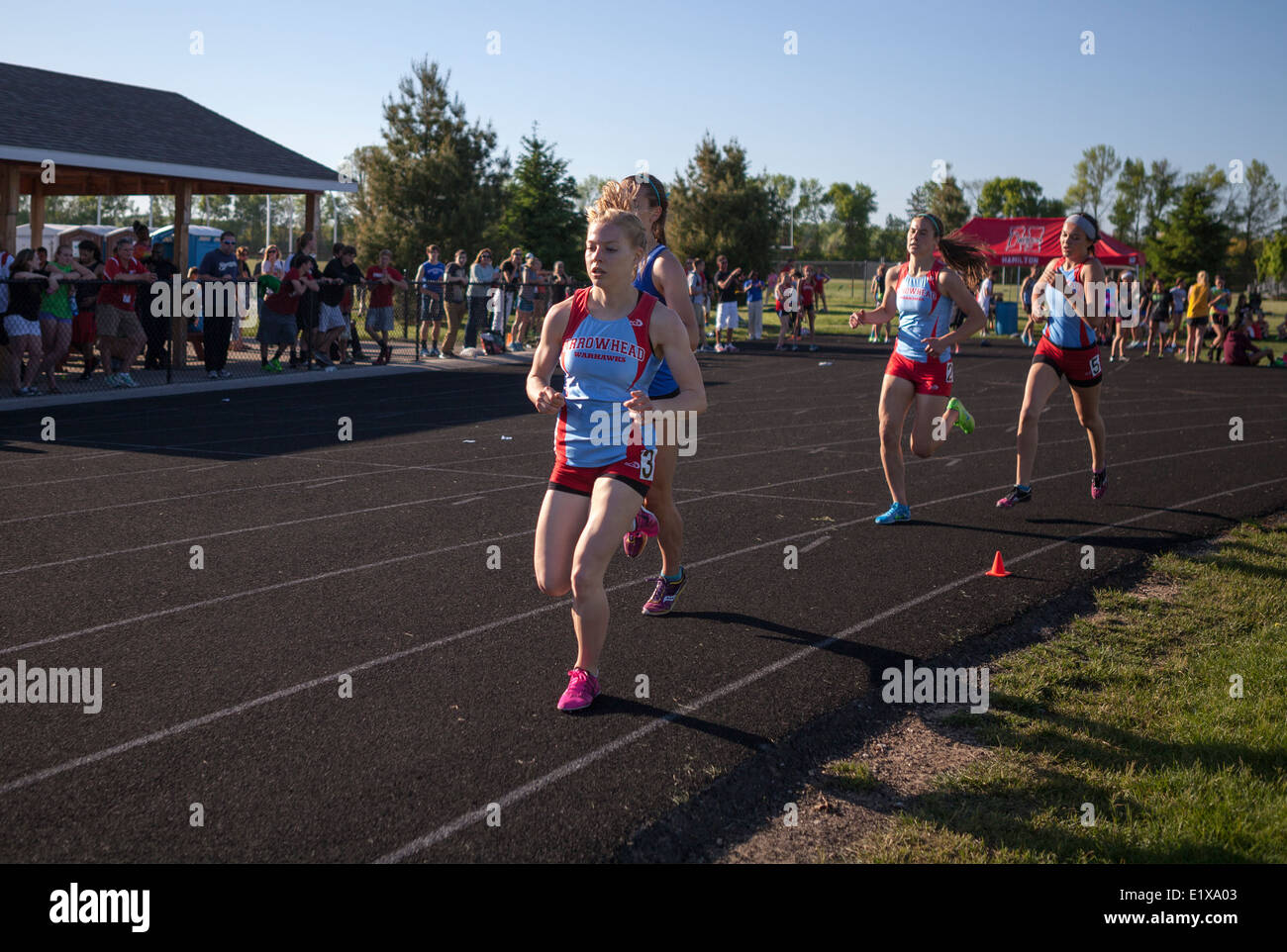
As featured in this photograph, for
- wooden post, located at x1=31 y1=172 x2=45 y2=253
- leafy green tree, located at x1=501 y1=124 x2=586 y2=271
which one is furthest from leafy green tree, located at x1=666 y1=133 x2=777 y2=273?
wooden post, located at x1=31 y1=172 x2=45 y2=253

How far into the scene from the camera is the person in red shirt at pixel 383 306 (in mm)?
22047

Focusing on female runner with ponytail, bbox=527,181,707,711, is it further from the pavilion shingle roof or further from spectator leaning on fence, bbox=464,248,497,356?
spectator leaning on fence, bbox=464,248,497,356

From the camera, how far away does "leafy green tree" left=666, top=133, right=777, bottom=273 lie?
4959 centimetres

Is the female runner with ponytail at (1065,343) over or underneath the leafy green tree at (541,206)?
underneath

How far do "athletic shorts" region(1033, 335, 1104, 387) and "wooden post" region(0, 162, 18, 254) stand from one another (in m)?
16.4

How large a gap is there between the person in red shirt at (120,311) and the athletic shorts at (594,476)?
13471 millimetres

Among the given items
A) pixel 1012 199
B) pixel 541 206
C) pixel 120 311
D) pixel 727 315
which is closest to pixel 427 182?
pixel 541 206

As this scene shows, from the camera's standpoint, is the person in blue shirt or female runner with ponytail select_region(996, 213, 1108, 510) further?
the person in blue shirt

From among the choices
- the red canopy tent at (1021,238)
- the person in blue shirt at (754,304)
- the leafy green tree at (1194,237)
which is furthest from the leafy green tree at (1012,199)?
the person in blue shirt at (754,304)

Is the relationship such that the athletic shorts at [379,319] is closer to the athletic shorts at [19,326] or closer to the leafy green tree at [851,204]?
the athletic shorts at [19,326]

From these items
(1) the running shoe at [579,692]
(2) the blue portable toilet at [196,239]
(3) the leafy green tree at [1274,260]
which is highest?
(3) the leafy green tree at [1274,260]

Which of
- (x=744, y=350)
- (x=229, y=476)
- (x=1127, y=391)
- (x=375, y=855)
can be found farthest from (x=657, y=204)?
(x=744, y=350)

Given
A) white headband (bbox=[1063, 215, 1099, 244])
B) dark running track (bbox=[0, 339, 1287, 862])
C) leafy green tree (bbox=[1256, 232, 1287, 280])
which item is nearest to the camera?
dark running track (bbox=[0, 339, 1287, 862])

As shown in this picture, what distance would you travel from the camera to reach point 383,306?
882 inches
